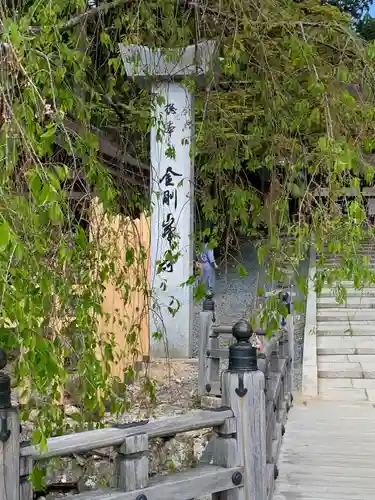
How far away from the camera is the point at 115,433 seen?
7.66 ft

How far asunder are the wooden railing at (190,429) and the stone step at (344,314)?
7.95 meters

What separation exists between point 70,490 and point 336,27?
3.34m

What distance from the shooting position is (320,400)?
282 inches

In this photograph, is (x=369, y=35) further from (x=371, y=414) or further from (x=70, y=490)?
(x=70, y=490)

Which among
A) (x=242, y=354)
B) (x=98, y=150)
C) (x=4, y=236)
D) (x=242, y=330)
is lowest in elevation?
(x=242, y=354)

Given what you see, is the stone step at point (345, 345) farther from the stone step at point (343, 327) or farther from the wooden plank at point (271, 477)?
the wooden plank at point (271, 477)

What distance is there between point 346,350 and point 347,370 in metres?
0.83

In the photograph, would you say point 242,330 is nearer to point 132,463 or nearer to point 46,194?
point 132,463

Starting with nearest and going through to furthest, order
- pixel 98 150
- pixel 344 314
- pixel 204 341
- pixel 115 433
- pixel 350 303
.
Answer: pixel 115 433 < pixel 98 150 < pixel 204 341 < pixel 344 314 < pixel 350 303

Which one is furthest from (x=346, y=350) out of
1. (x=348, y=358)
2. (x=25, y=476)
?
(x=25, y=476)

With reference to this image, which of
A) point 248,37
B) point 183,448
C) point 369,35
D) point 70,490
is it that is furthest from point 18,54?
point 369,35

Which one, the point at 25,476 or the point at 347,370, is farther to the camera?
the point at 347,370

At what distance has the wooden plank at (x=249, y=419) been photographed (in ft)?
9.00

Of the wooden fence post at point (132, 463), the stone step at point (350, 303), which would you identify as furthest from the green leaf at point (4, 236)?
the stone step at point (350, 303)
